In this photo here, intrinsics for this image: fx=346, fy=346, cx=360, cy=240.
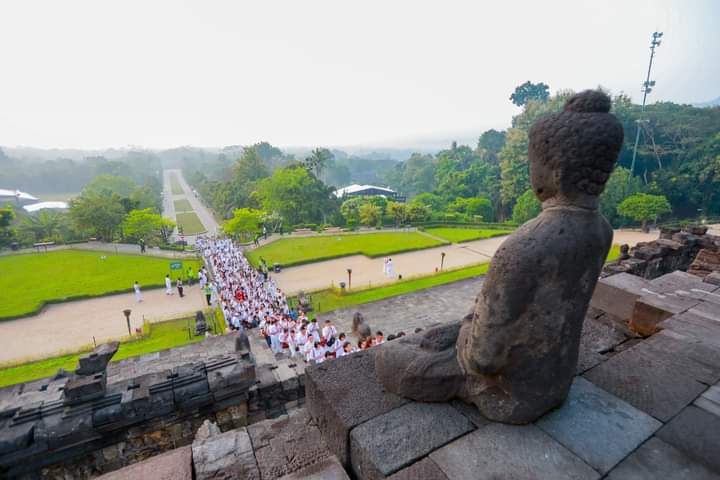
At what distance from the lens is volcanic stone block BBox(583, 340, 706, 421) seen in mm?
2799

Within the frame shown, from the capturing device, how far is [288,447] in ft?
9.74

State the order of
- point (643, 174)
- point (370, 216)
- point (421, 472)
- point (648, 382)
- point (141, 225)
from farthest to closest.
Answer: point (643, 174) < point (370, 216) < point (141, 225) < point (648, 382) < point (421, 472)

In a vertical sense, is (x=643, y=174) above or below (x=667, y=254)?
above

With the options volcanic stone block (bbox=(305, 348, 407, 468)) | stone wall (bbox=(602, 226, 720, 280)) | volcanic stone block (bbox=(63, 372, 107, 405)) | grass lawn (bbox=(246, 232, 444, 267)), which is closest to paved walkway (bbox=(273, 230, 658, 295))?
grass lawn (bbox=(246, 232, 444, 267))

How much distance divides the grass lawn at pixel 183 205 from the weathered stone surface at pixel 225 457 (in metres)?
58.7

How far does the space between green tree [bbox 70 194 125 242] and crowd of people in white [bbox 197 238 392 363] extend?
41.5ft

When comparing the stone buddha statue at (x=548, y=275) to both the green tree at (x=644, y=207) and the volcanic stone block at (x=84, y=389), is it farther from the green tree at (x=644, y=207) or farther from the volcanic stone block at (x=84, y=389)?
the green tree at (x=644, y=207)

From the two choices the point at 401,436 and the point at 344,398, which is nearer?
the point at 401,436

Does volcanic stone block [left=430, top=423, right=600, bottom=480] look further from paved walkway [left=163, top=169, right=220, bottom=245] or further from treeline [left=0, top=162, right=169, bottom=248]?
paved walkway [left=163, top=169, right=220, bottom=245]

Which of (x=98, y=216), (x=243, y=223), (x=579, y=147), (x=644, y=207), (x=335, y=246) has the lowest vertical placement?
(x=335, y=246)

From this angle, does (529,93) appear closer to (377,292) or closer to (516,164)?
(516,164)

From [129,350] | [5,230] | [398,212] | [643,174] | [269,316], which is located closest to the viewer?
[129,350]

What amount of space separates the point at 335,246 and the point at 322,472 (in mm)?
23526

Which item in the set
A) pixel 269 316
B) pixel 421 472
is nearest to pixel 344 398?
pixel 421 472
